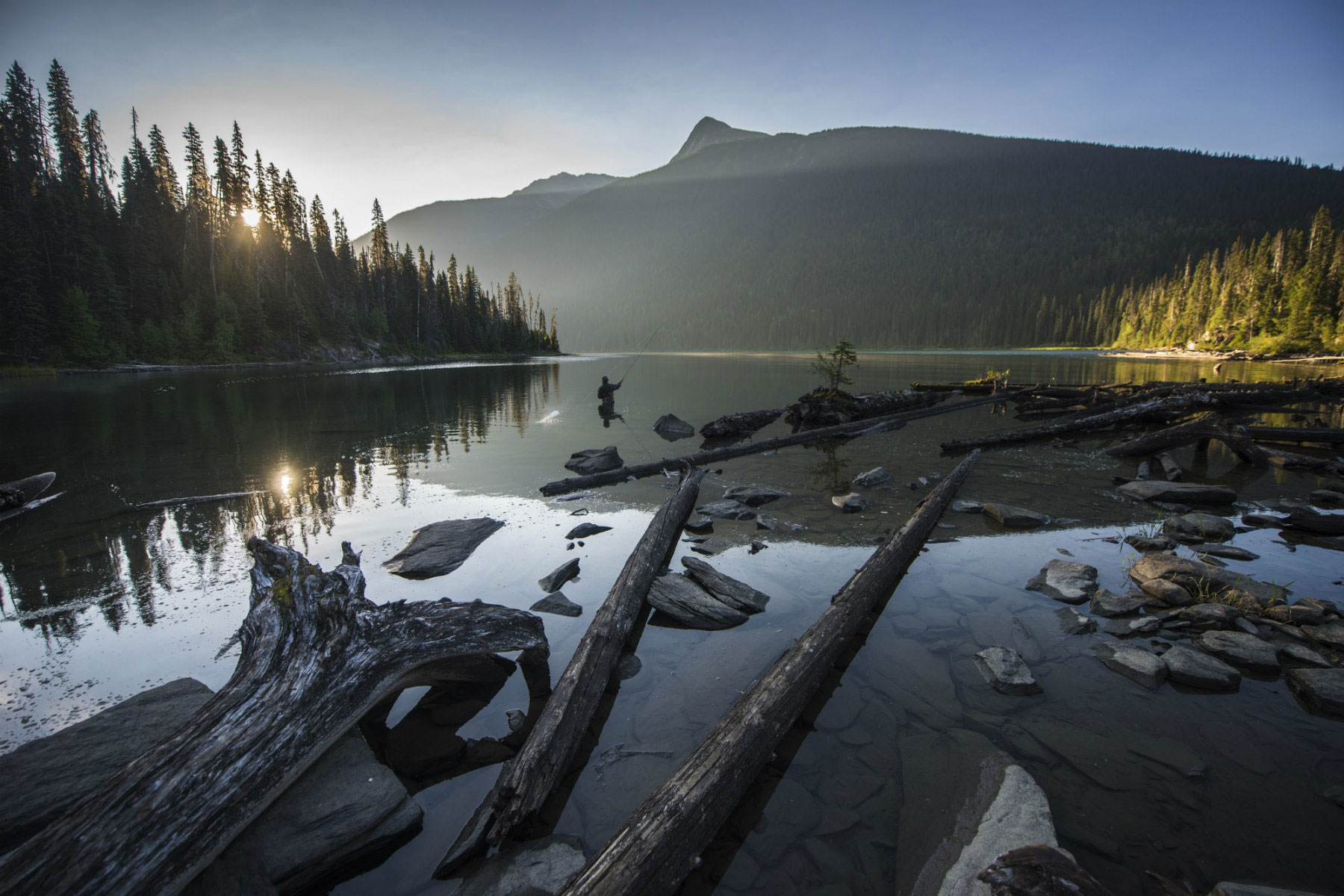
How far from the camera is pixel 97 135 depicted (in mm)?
74000

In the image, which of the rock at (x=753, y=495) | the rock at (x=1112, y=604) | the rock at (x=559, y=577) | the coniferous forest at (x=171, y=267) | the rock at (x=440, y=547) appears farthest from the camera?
the coniferous forest at (x=171, y=267)

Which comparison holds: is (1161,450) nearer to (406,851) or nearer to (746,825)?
(746,825)

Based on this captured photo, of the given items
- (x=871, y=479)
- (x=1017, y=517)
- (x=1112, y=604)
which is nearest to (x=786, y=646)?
(x=1112, y=604)

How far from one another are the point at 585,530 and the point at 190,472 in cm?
1159

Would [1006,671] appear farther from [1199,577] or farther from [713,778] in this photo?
[1199,577]

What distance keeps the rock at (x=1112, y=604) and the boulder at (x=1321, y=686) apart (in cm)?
135

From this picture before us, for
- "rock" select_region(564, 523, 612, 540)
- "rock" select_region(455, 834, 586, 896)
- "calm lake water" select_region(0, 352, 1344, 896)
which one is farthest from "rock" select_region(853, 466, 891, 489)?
"rock" select_region(455, 834, 586, 896)

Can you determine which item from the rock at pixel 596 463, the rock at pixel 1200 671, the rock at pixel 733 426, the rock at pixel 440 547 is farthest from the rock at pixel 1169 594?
the rock at pixel 733 426

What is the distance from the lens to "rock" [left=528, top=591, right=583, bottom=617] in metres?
6.41

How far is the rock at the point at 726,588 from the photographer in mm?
6527

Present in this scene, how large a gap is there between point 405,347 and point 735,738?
332ft

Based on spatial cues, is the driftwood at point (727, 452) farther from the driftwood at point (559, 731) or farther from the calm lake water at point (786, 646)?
the driftwood at point (559, 731)

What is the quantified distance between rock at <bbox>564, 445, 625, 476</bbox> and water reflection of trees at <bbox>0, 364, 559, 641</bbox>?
13.2ft

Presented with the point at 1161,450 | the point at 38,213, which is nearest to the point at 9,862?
the point at 1161,450
